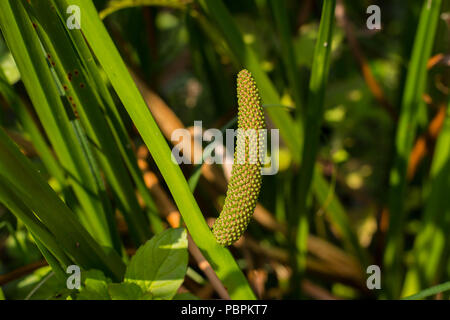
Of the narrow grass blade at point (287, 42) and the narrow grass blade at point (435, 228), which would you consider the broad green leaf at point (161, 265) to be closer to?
the narrow grass blade at point (287, 42)

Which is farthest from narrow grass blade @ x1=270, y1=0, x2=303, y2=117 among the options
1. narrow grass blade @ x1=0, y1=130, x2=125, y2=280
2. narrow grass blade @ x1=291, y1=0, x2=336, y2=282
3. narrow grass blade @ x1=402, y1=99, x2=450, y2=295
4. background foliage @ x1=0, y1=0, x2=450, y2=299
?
narrow grass blade @ x1=0, y1=130, x2=125, y2=280

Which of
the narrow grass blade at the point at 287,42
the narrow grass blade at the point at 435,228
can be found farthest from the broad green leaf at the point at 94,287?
the narrow grass blade at the point at 435,228

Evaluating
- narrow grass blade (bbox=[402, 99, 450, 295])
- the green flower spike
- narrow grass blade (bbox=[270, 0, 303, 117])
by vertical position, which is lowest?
narrow grass blade (bbox=[402, 99, 450, 295])

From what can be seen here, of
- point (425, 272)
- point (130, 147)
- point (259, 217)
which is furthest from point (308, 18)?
point (130, 147)

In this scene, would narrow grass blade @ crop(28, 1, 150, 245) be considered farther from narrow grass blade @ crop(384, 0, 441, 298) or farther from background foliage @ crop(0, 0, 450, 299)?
narrow grass blade @ crop(384, 0, 441, 298)

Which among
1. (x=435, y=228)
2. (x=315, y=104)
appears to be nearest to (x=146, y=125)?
(x=315, y=104)
